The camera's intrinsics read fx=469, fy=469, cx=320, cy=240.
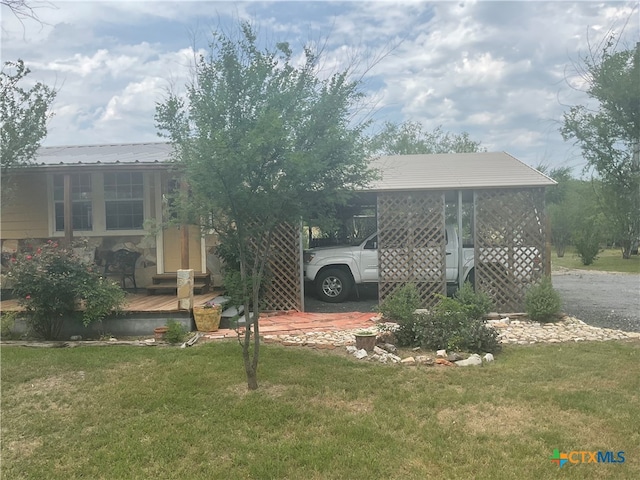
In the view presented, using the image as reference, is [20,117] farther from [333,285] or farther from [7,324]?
→ [333,285]

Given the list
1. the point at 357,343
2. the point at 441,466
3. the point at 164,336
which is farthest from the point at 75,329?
the point at 441,466

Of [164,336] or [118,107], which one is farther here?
[118,107]

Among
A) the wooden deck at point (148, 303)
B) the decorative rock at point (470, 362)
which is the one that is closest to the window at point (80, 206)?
the wooden deck at point (148, 303)

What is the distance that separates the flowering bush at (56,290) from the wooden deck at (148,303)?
0.43 meters

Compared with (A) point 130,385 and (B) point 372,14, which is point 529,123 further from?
(A) point 130,385

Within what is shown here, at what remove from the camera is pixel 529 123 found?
9914 mm

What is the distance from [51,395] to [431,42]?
7.11 meters

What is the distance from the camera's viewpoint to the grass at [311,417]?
9.93ft

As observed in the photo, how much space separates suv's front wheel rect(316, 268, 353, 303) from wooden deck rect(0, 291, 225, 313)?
199 centimetres

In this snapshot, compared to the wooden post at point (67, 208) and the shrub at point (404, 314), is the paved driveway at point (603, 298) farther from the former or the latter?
the wooden post at point (67, 208)

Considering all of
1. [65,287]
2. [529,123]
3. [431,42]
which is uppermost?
[431,42]

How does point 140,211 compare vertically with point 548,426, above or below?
above

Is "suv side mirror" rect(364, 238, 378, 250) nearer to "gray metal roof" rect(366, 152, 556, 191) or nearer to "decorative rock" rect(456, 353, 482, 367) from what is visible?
"gray metal roof" rect(366, 152, 556, 191)

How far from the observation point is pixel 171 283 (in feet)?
29.9
